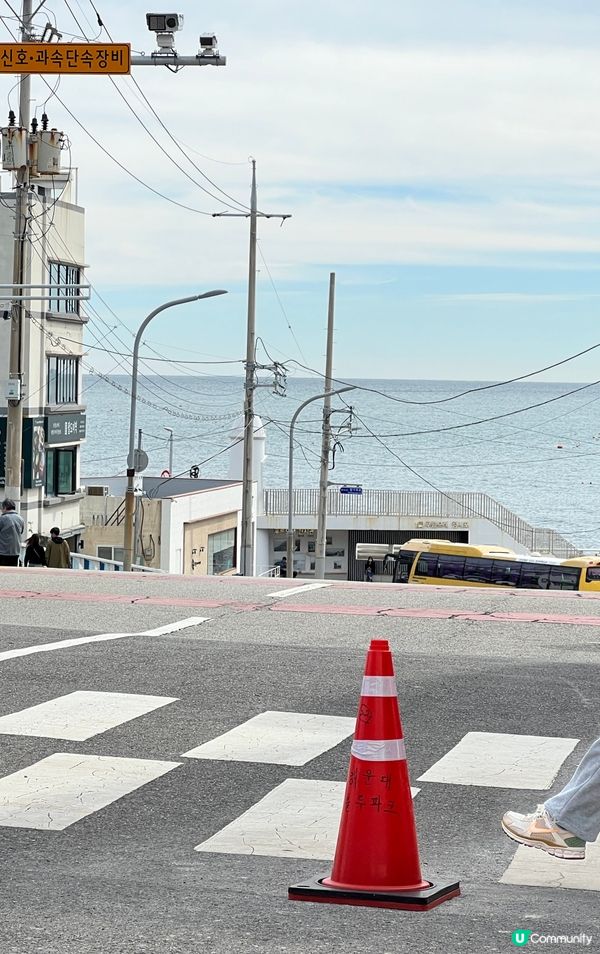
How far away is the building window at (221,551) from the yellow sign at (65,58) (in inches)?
1717

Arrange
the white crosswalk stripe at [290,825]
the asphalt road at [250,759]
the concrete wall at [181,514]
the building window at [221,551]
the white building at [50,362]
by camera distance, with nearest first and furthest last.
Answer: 1. the asphalt road at [250,759]
2. the white crosswalk stripe at [290,825]
3. the white building at [50,362]
4. the concrete wall at [181,514]
5. the building window at [221,551]

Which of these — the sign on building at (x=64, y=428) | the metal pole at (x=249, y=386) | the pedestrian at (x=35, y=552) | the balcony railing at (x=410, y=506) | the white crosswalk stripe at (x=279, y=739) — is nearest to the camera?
the white crosswalk stripe at (x=279, y=739)

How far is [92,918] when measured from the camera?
502 cm

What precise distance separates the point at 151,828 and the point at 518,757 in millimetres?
2418

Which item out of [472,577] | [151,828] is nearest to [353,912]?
[151,828]

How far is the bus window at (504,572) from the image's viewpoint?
39125 millimetres

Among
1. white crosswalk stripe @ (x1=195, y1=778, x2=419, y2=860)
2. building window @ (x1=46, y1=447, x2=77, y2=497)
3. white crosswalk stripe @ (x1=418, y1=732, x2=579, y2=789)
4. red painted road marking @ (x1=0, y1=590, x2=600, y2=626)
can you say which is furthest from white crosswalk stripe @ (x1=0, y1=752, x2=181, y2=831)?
building window @ (x1=46, y1=447, x2=77, y2=497)

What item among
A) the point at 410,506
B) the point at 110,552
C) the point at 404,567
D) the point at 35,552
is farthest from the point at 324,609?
the point at 410,506

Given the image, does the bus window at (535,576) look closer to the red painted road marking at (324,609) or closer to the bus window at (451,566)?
the bus window at (451,566)

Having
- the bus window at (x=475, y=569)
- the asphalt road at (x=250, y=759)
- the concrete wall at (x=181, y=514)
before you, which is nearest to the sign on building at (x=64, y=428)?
the concrete wall at (x=181, y=514)

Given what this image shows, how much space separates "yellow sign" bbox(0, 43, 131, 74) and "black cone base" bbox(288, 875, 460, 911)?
32.2ft

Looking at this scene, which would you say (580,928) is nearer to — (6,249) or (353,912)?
(353,912)

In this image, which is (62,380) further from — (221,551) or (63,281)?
(221,551)

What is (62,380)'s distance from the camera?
4969cm
